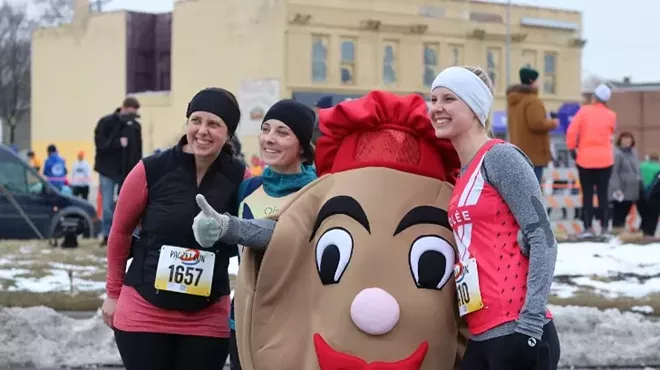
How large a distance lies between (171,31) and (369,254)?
4275 cm

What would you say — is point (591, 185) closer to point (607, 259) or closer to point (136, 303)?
point (607, 259)

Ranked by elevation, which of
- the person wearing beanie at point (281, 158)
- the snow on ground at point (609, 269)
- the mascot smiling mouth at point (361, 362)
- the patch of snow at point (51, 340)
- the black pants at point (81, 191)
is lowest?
the patch of snow at point (51, 340)

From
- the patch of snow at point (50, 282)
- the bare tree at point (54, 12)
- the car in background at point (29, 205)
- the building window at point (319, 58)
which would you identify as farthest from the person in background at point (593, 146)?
the bare tree at point (54, 12)

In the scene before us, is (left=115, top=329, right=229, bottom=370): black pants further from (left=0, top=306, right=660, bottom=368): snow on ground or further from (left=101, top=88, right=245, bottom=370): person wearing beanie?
(left=0, top=306, right=660, bottom=368): snow on ground

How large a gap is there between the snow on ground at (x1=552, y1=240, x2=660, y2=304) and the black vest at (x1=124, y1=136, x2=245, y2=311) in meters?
5.21

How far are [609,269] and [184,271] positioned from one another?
22.3 ft

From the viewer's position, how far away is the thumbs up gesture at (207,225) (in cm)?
382

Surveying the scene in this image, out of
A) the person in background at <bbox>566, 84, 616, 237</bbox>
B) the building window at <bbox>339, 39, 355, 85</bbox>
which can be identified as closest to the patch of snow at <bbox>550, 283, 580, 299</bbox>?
the person in background at <bbox>566, 84, 616, 237</bbox>

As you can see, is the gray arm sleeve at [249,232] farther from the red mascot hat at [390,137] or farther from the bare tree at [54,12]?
the bare tree at [54,12]

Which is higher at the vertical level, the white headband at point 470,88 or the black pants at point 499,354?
the white headband at point 470,88

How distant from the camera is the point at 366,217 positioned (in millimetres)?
3924

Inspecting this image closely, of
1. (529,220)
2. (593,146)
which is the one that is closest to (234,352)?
(529,220)

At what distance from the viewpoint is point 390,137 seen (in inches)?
160

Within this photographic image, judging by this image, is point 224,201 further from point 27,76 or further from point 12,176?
point 27,76
